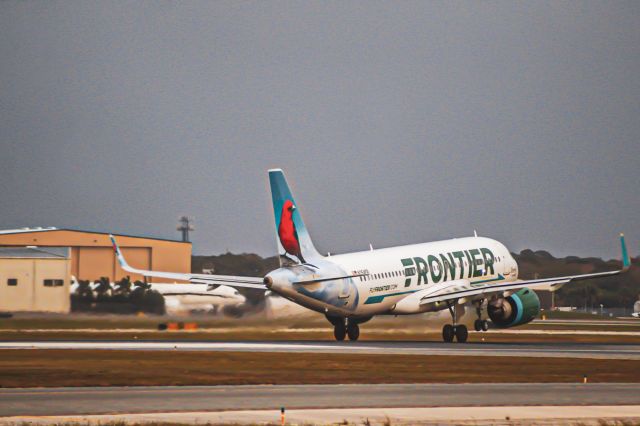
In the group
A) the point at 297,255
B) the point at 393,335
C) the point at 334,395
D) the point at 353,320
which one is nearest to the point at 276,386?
the point at 334,395

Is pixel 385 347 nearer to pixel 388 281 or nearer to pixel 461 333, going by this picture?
pixel 388 281

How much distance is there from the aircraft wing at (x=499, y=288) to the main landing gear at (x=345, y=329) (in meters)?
3.84

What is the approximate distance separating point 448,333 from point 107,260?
199 feet

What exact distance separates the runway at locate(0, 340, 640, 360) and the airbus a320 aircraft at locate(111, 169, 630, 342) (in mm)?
2811

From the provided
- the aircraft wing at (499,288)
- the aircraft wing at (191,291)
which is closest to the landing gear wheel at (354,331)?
the aircraft wing at (499,288)

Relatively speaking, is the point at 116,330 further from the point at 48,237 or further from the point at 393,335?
the point at 48,237

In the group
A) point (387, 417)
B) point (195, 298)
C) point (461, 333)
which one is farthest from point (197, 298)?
point (387, 417)

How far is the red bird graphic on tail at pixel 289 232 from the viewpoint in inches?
2346

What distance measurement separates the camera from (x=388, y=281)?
62.6 meters

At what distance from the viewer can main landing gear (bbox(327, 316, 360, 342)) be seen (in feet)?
209

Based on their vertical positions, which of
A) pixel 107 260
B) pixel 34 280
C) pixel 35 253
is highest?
pixel 107 260

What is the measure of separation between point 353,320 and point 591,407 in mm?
35476

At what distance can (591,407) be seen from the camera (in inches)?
1120

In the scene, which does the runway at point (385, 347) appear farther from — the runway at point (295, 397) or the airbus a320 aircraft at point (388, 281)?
the runway at point (295, 397)
